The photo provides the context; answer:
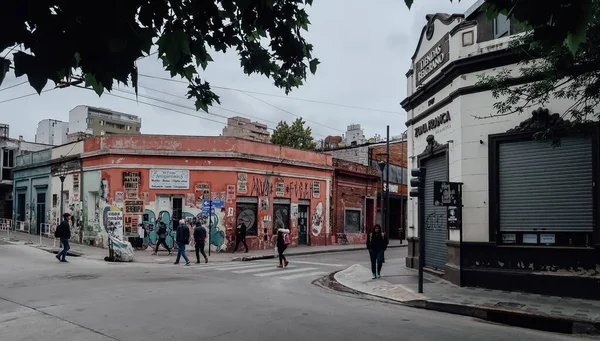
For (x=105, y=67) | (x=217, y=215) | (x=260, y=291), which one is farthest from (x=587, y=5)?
(x=217, y=215)

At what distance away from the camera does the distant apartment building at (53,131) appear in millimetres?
54375

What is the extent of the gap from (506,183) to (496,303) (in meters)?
3.35

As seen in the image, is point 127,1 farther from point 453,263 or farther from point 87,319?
point 453,263

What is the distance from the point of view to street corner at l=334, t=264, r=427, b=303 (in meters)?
11.1

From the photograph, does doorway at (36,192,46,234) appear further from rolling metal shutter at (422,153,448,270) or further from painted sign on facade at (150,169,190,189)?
rolling metal shutter at (422,153,448,270)

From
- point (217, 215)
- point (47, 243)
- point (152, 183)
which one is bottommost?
point (47, 243)

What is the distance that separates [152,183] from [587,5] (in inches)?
870

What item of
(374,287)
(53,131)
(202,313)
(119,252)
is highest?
(53,131)

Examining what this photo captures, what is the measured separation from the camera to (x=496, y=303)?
10.1m

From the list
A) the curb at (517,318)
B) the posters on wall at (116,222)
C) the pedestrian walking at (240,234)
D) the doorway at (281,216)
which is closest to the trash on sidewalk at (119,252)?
the posters on wall at (116,222)

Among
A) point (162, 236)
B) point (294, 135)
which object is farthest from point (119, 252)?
point (294, 135)

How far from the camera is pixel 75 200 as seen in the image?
26.5 metres

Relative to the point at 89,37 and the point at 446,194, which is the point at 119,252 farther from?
the point at 89,37

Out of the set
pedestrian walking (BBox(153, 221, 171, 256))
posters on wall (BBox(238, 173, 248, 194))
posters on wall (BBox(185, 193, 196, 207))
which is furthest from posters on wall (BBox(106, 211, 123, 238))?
posters on wall (BBox(238, 173, 248, 194))
